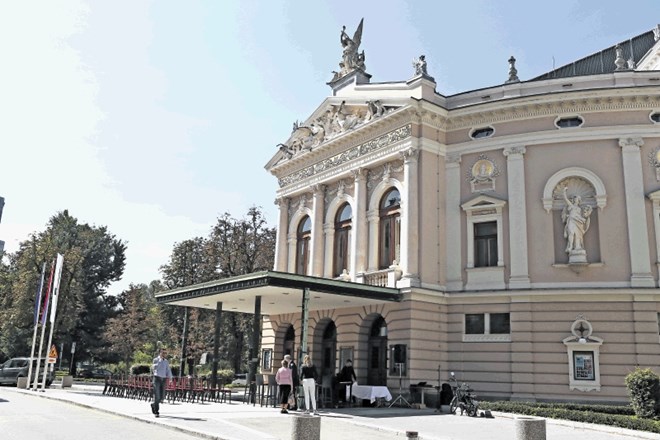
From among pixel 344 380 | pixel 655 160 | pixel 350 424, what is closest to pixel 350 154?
pixel 344 380

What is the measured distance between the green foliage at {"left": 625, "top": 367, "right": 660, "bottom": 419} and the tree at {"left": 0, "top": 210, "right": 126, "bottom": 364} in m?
40.0

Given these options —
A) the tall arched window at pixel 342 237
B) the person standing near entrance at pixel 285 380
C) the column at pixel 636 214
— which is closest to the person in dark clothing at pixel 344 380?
the person standing near entrance at pixel 285 380

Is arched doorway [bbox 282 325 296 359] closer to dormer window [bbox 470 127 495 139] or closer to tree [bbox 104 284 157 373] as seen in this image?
dormer window [bbox 470 127 495 139]

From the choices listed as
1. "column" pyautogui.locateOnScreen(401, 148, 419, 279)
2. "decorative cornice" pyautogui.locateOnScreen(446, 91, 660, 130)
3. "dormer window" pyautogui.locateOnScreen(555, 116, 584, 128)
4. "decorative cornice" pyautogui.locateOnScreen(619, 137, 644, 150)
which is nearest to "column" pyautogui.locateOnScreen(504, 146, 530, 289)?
"decorative cornice" pyautogui.locateOnScreen(446, 91, 660, 130)

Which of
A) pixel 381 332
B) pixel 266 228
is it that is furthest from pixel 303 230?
pixel 266 228

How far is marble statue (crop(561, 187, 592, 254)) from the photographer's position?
24.9 metres

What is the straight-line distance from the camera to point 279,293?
82.8 ft

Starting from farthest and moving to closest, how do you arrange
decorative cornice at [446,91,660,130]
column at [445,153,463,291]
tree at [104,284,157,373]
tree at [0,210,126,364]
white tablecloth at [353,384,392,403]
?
1. tree at [104,284,157,373]
2. tree at [0,210,126,364]
3. column at [445,153,463,291]
4. decorative cornice at [446,91,660,130]
5. white tablecloth at [353,384,392,403]

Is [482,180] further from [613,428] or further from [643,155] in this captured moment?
[613,428]

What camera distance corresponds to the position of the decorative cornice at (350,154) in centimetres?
2847

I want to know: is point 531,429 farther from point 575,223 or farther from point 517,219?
point 517,219

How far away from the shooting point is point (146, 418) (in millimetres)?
16750

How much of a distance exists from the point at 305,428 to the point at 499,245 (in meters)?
17.7

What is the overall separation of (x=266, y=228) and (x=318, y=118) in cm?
1803
